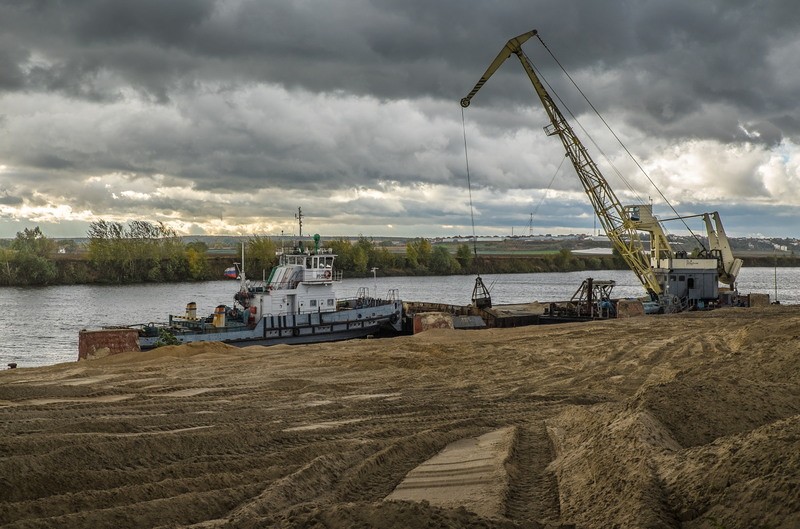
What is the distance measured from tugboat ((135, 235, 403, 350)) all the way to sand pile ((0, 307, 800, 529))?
9390mm

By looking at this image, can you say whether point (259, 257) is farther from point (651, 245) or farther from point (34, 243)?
point (651, 245)

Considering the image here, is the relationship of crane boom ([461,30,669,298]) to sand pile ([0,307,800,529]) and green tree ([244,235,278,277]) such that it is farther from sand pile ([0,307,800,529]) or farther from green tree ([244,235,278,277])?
green tree ([244,235,278,277])

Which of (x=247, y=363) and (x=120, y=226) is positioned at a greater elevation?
(x=120, y=226)

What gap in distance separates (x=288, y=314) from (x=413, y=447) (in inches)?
719

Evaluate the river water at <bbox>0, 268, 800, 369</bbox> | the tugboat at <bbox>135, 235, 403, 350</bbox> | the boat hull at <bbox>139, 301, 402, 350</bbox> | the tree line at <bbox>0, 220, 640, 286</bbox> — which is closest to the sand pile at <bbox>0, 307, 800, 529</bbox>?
the boat hull at <bbox>139, 301, 402, 350</bbox>

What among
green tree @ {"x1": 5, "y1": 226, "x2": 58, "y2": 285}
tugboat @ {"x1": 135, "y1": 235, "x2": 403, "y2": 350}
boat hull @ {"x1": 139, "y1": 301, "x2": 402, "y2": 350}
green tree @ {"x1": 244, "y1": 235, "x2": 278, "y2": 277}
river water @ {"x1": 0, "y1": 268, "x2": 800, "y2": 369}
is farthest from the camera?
green tree @ {"x1": 244, "y1": 235, "x2": 278, "y2": 277}

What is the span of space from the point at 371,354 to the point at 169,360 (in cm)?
518

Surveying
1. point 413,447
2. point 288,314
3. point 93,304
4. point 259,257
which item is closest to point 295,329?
point 288,314

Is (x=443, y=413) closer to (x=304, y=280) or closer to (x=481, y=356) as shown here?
(x=481, y=356)

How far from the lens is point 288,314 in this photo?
2586cm

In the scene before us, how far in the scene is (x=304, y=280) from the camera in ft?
86.4

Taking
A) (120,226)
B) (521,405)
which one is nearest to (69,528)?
(521,405)

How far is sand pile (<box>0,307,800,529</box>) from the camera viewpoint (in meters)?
5.14

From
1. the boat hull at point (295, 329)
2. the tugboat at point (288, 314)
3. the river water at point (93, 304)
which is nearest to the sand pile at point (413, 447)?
the boat hull at point (295, 329)
